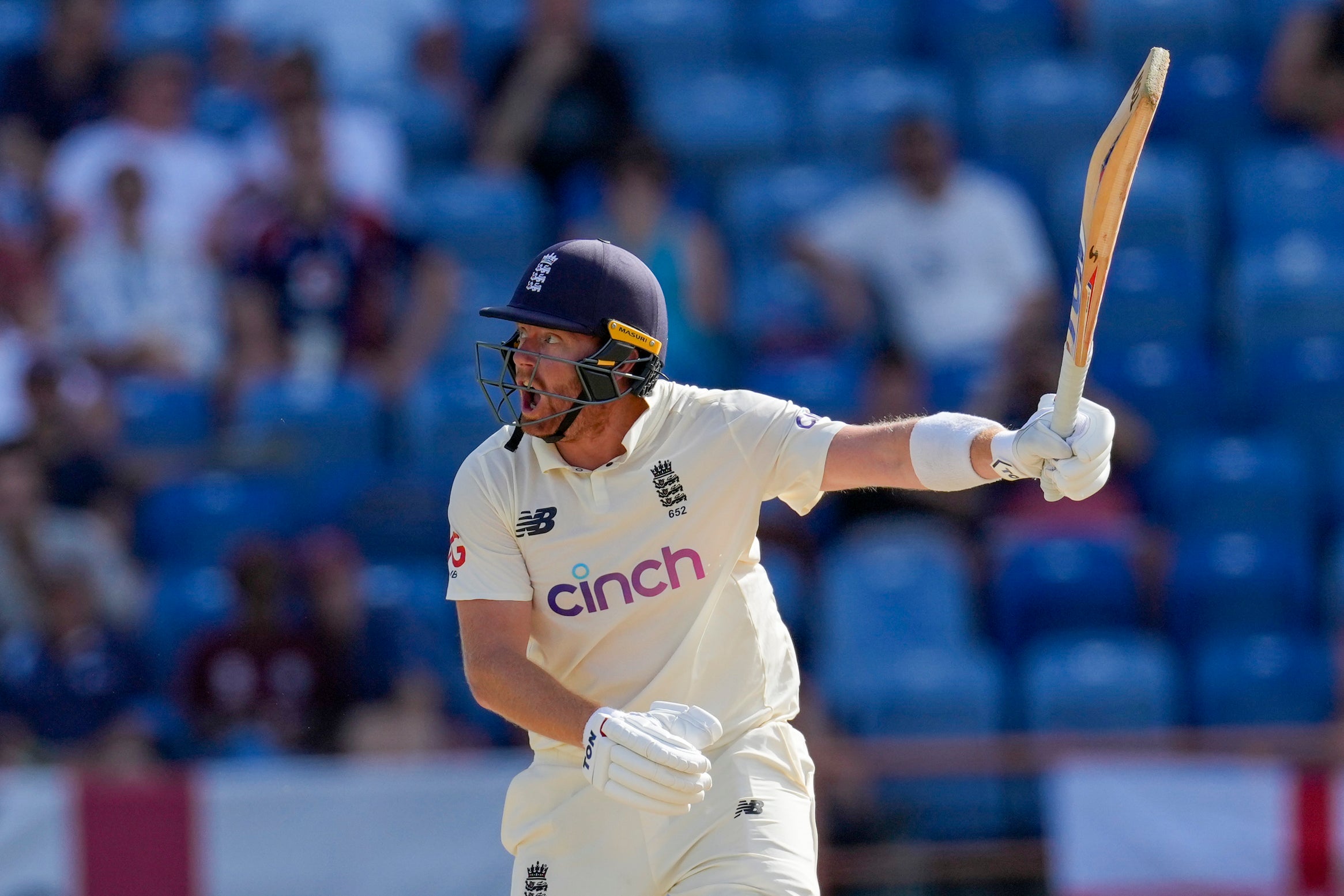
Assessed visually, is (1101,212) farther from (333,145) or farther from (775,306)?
(333,145)

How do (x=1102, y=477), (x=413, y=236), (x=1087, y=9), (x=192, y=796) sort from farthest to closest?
(x=1087, y=9) < (x=413, y=236) < (x=192, y=796) < (x=1102, y=477)

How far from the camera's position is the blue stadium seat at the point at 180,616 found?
8.45 meters

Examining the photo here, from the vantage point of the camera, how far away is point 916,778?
7266mm

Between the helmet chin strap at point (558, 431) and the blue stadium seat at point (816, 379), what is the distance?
4311 millimetres

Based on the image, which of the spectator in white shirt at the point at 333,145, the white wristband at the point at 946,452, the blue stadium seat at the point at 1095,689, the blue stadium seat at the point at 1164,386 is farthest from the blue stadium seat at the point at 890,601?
the white wristband at the point at 946,452

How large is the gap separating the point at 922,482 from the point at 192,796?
13.5ft

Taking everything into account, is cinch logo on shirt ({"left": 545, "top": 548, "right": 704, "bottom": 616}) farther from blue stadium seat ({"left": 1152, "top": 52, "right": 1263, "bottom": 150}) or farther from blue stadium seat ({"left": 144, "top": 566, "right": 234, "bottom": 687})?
blue stadium seat ({"left": 1152, "top": 52, "right": 1263, "bottom": 150})

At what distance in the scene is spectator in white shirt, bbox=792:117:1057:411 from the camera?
938cm

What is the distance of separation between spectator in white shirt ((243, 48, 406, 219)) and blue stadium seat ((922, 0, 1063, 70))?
133 inches

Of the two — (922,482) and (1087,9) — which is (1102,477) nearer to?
(922,482)

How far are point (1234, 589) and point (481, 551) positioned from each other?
5132mm

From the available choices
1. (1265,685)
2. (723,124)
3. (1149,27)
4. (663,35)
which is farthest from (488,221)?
(1265,685)

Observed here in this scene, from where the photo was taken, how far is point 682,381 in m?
8.82

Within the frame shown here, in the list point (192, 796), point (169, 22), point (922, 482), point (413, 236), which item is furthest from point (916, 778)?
point (169, 22)
